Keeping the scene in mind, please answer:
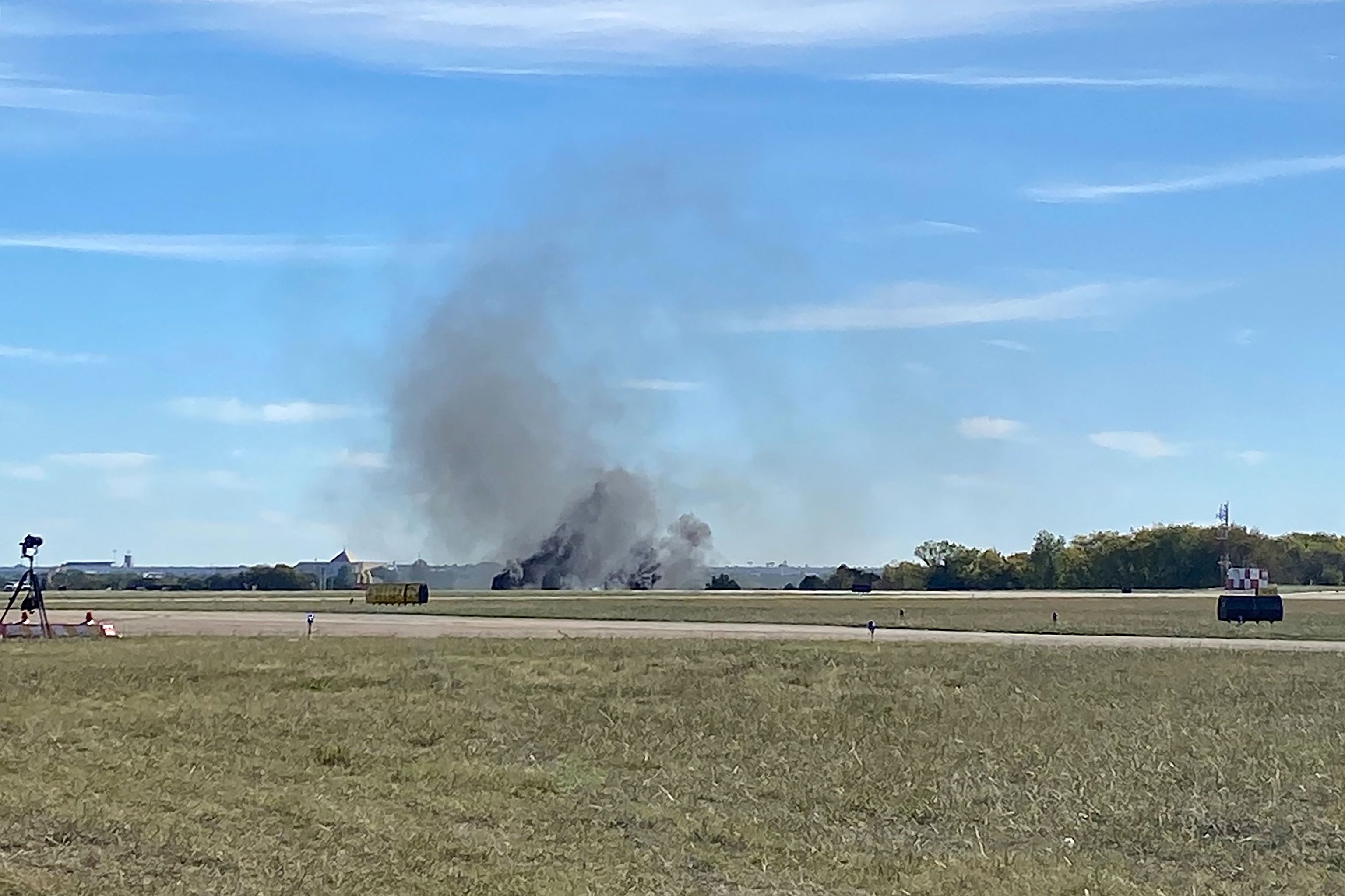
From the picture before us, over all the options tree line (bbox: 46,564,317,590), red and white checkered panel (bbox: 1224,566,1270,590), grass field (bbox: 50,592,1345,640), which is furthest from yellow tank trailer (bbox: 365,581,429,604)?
tree line (bbox: 46,564,317,590)

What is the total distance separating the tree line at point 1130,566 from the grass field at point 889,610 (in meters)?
33.7

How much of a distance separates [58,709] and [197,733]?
142 inches

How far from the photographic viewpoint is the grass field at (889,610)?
53.4m

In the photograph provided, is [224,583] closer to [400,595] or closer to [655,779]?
[400,595]

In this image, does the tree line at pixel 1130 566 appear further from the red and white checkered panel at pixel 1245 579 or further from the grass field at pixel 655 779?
the grass field at pixel 655 779

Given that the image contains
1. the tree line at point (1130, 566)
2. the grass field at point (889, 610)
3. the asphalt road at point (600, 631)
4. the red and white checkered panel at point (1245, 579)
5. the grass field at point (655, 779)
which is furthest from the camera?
the tree line at point (1130, 566)

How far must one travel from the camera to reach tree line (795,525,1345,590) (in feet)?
427

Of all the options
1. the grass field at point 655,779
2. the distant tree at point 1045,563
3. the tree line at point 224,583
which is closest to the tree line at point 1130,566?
the distant tree at point 1045,563

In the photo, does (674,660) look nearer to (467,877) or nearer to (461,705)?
(461,705)

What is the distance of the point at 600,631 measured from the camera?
47344 millimetres

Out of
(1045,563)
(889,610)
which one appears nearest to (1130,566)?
(1045,563)

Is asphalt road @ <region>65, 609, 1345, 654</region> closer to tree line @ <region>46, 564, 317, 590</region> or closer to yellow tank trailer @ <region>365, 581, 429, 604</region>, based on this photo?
yellow tank trailer @ <region>365, 581, 429, 604</region>

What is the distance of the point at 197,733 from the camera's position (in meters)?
20.9

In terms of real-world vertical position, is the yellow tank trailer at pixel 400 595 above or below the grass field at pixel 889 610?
above
